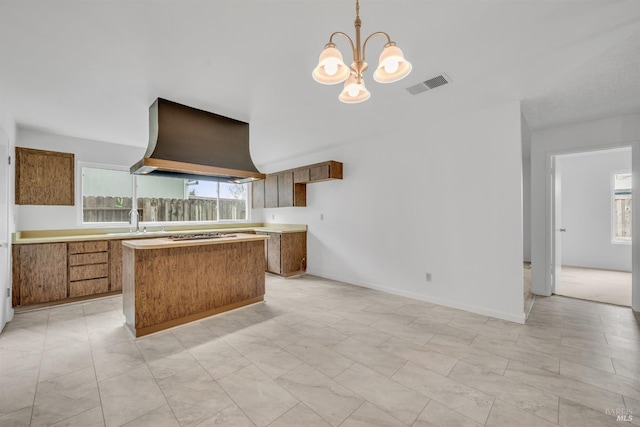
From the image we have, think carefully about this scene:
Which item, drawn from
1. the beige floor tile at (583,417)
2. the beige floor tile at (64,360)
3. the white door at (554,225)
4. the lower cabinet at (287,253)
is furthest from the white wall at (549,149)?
the beige floor tile at (64,360)

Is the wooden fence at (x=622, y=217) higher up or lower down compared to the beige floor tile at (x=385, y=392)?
higher up

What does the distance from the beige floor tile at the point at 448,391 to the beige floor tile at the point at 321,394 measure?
45 centimetres

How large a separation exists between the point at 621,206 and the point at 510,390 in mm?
6555

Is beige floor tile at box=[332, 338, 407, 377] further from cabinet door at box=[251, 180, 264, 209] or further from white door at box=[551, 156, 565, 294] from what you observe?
cabinet door at box=[251, 180, 264, 209]

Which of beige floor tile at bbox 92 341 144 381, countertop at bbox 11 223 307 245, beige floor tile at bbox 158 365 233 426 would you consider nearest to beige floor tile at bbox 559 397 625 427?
beige floor tile at bbox 158 365 233 426

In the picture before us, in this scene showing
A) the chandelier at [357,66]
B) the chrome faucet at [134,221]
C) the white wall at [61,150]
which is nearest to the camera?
the chandelier at [357,66]

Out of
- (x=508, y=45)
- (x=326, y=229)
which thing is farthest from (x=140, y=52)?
(x=326, y=229)

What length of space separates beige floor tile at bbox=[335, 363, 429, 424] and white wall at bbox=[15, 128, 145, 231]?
5.04m

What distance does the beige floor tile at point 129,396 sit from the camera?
1694mm

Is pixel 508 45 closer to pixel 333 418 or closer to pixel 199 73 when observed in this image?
pixel 199 73

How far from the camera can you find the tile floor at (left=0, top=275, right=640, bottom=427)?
1.70 metres

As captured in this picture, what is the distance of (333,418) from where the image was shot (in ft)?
5.44

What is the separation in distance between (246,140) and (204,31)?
2013 millimetres

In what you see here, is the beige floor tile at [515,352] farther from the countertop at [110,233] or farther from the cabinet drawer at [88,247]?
the cabinet drawer at [88,247]
